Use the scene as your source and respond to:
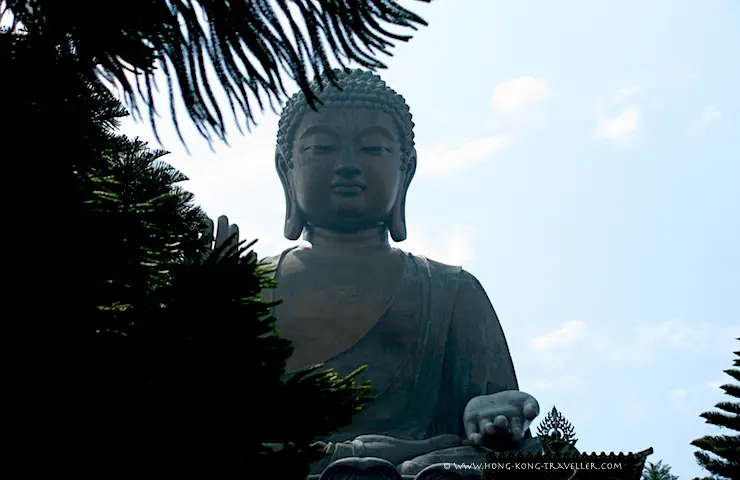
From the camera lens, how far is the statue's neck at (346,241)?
374 inches

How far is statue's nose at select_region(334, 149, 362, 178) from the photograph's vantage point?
9.39 meters


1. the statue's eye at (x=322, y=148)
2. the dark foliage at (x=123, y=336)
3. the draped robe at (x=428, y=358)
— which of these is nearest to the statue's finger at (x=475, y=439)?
the draped robe at (x=428, y=358)

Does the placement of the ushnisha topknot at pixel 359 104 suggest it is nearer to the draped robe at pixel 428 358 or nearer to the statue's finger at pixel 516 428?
the draped robe at pixel 428 358

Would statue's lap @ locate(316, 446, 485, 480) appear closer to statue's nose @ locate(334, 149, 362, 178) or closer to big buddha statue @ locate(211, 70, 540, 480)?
big buddha statue @ locate(211, 70, 540, 480)

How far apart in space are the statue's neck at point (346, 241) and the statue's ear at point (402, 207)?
0.10 meters

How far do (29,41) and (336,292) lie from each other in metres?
6.73

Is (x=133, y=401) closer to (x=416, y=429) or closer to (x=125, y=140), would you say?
(x=125, y=140)

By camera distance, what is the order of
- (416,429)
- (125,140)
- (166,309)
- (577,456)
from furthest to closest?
(416,429) < (577,456) < (125,140) < (166,309)

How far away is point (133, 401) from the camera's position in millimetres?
2553

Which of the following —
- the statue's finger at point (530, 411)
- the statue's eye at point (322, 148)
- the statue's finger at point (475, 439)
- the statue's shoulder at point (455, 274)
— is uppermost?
the statue's eye at point (322, 148)

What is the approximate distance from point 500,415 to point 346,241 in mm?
2310

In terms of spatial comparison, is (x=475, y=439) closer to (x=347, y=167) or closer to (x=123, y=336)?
(x=347, y=167)

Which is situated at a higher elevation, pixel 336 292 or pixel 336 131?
pixel 336 131

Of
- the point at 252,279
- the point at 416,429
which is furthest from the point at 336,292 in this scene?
the point at 252,279
